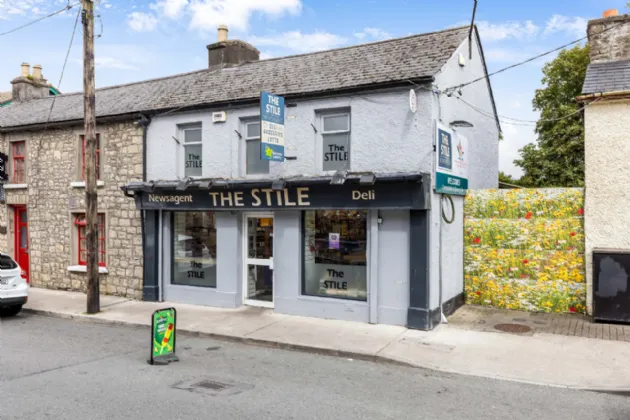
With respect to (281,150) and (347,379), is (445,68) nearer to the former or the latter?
(281,150)

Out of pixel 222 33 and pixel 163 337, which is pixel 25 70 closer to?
pixel 222 33

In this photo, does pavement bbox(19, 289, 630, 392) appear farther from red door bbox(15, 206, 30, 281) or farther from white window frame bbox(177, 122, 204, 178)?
red door bbox(15, 206, 30, 281)

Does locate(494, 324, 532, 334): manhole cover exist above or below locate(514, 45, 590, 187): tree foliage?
below

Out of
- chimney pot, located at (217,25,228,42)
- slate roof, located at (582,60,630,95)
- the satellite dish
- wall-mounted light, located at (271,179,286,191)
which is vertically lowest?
wall-mounted light, located at (271,179,286,191)

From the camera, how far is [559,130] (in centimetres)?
2550

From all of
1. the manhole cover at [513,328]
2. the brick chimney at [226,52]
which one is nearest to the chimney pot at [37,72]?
the brick chimney at [226,52]

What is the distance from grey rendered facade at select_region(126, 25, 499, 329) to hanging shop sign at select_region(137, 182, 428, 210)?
0.12m

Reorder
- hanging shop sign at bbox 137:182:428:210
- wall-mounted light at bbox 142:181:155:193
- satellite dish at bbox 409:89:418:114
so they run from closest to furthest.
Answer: satellite dish at bbox 409:89:418:114 < hanging shop sign at bbox 137:182:428:210 < wall-mounted light at bbox 142:181:155:193

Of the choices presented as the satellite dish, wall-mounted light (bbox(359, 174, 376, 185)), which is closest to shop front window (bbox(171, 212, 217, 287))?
wall-mounted light (bbox(359, 174, 376, 185))

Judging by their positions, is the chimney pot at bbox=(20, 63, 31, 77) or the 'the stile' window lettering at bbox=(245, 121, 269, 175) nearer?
the 'the stile' window lettering at bbox=(245, 121, 269, 175)

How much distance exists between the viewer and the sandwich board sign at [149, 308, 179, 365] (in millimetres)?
8117

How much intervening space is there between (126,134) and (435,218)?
8.83 metres

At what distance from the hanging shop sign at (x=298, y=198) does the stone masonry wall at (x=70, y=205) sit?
1.23 metres

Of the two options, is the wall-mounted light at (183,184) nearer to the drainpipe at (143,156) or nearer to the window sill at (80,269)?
the drainpipe at (143,156)
